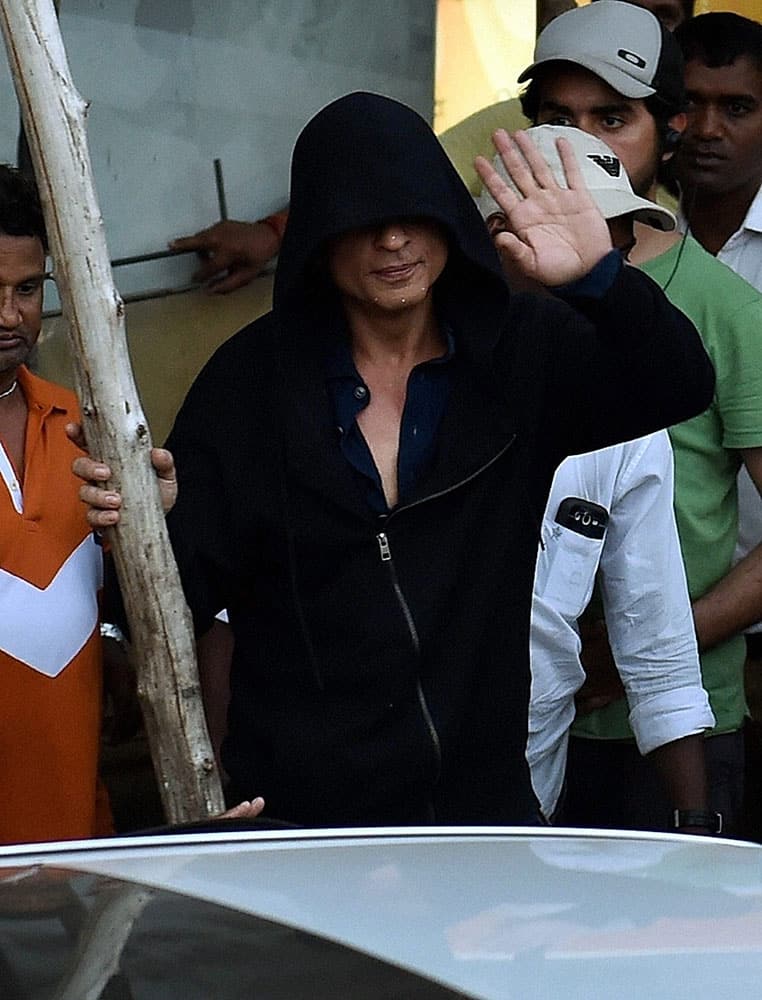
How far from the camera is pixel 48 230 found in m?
2.67

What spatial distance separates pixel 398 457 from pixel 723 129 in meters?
1.72

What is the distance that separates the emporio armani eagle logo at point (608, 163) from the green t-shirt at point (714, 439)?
0.23m

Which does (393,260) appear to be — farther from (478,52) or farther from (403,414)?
(478,52)

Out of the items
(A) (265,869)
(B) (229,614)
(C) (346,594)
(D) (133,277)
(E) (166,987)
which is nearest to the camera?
(E) (166,987)

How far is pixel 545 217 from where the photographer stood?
262 cm

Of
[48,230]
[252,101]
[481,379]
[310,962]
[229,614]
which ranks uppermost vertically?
[252,101]

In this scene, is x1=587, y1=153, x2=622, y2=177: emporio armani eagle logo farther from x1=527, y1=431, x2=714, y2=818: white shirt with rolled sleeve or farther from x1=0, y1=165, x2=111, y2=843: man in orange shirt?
x1=0, y1=165, x2=111, y2=843: man in orange shirt

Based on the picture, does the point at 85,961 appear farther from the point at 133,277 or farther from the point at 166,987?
the point at 133,277

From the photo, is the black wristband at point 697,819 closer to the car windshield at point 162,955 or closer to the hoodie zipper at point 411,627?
the hoodie zipper at point 411,627

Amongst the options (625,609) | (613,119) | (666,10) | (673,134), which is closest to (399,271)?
(625,609)

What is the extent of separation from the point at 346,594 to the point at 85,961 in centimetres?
110

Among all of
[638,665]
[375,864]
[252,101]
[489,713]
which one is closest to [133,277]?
[252,101]

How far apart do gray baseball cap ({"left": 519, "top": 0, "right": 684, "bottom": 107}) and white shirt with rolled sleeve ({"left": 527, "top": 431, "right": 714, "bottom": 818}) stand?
0.76 m

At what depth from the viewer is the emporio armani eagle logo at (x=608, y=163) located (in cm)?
337
